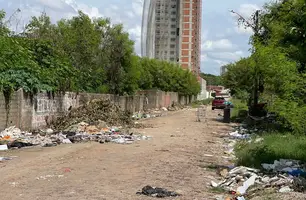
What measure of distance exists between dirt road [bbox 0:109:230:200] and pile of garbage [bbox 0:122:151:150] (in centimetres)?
92

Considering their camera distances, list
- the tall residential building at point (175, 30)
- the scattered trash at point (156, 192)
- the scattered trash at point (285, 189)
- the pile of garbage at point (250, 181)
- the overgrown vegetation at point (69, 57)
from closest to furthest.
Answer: the scattered trash at point (156, 192) < the scattered trash at point (285, 189) < the pile of garbage at point (250, 181) < the overgrown vegetation at point (69, 57) < the tall residential building at point (175, 30)

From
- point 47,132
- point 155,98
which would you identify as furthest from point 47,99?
point 155,98

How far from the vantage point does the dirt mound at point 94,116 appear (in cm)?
1999

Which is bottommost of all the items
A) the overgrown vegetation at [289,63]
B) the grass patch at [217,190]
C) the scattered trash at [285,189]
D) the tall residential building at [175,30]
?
the grass patch at [217,190]

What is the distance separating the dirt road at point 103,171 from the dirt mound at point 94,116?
17.7ft

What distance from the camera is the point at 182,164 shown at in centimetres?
1132

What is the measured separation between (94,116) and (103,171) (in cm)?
1142

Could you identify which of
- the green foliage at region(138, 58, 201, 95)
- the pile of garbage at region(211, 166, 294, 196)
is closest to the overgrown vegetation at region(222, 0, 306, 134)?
the pile of garbage at region(211, 166, 294, 196)

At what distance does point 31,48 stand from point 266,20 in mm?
12786

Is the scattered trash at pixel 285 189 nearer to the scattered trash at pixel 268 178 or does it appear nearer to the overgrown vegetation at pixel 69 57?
the scattered trash at pixel 268 178

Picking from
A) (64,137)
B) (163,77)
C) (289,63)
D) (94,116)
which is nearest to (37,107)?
(64,137)

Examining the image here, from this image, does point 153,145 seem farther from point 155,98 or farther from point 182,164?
point 155,98

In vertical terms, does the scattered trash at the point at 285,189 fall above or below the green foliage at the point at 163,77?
below

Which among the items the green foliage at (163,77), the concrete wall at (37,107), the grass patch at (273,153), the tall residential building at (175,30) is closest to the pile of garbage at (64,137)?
the concrete wall at (37,107)
